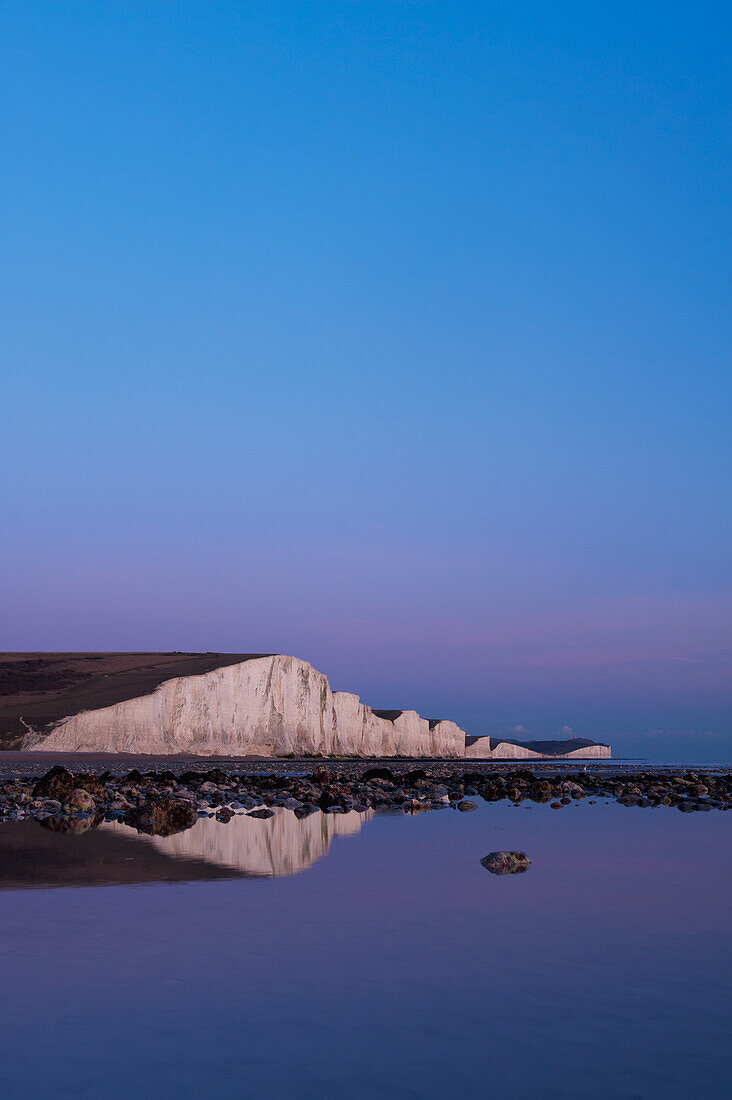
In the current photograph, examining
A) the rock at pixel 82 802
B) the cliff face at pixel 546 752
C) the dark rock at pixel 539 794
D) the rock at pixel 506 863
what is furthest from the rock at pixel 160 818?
the cliff face at pixel 546 752

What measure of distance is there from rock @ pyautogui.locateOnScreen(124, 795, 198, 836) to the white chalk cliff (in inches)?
1755

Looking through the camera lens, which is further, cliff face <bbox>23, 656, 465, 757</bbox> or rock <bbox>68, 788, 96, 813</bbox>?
cliff face <bbox>23, 656, 465, 757</bbox>

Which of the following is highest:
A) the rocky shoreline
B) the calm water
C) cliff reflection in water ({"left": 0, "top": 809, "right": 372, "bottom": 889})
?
the calm water

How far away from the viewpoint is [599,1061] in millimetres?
4457

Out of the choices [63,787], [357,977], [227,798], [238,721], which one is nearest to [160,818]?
[227,798]

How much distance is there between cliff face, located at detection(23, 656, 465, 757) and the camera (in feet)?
196

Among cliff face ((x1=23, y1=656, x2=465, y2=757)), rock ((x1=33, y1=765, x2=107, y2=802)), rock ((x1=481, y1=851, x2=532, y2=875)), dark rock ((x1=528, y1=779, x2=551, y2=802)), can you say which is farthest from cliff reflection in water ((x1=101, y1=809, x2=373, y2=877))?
cliff face ((x1=23, y1=656, x2=465, y2=757))

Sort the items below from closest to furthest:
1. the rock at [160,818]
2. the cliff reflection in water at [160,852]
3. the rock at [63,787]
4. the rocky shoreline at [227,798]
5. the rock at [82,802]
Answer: the cliff reflection in water at [160,852]
the rock at [160,818]
the rocky shoreline at [227,798]
the rock at [82,802]
the rock at [63,787]

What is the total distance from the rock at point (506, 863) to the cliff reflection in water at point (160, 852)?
2101 millimetres

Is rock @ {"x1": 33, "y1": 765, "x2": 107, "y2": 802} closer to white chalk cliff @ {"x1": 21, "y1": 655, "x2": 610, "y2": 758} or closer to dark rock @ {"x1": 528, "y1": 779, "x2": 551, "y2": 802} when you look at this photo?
dark rock @ {"x1": 528, "y1": 779, "x2": 551, "y2": 802}

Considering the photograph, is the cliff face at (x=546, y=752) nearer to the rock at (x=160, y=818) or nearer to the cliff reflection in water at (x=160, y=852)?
the rock at (x=160, y=818)

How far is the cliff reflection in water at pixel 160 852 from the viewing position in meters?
9.84

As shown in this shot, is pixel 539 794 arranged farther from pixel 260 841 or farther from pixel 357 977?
pixel 357 977

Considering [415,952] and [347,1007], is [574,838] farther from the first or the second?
[347,1007]
